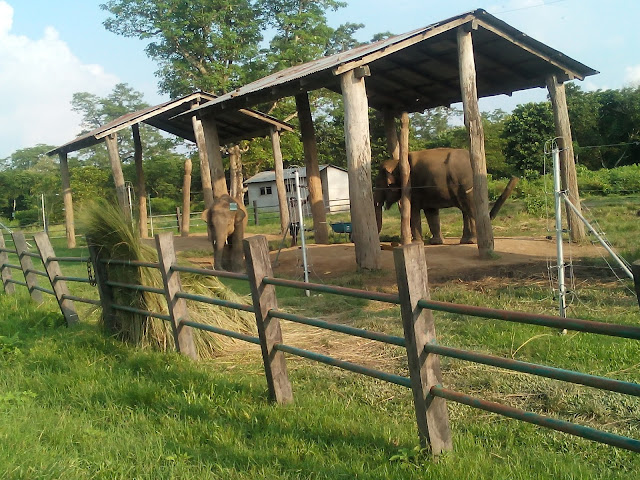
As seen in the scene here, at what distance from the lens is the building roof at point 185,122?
17.9 metres

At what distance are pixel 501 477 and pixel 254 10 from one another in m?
32.0

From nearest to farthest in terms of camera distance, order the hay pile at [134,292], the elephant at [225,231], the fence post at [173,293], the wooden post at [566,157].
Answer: the fence post at [173,293], the hay pile at [134,292], the elephant at [225,231], the wooden post at [566,157]

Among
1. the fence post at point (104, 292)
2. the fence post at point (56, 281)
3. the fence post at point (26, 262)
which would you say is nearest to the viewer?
the fence post at point (104, 292)

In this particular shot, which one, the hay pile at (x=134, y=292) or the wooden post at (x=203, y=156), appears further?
the wooden post at (x=203, y=156)

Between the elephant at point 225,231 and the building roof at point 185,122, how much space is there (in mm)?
4037

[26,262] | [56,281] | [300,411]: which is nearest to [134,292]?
[56,281]

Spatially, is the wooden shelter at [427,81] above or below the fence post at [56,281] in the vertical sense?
above

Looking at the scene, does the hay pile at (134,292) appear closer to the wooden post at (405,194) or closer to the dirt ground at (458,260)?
the dirt ground at (458,260)

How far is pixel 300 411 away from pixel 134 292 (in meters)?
2.99

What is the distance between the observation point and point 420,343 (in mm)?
3512

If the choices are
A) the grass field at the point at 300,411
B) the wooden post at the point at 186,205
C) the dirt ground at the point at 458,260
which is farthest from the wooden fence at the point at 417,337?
the wooden post at the point at 186,205

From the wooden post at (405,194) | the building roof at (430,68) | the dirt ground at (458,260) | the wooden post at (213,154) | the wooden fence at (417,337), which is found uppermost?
the building roof at (430,68)

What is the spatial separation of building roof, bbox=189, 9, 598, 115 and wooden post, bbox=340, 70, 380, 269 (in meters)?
0.41

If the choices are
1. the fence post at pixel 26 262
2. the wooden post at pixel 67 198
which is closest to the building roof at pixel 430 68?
the fence post at pixel 26 262
